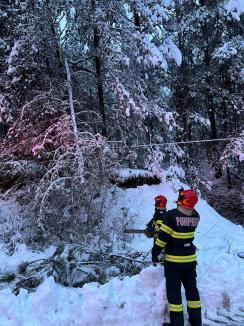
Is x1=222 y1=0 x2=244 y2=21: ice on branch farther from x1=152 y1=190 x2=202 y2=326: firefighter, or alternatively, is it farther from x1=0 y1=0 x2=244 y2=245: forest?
x1=152 y1=190 x2=202 y2=326: firefighter

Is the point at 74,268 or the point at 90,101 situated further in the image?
the point at 90,101

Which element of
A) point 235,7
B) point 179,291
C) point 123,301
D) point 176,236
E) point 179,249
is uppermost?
point 235,7

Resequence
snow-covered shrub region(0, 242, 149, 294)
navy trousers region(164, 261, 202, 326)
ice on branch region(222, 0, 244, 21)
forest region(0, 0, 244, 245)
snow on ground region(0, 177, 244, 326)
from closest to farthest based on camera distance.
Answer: navy trousers region(164, 261, 202, 326) < snow on ground region(0, 177, 244, 326) < snow-covered shrub region(0, 242, 149, 294) < forest region(0, 0, 244, 245) < ice on branch region(222, 0, 244, 21)

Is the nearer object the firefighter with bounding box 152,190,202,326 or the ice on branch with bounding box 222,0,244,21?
the firefighter with bounding box 152,190,202,326

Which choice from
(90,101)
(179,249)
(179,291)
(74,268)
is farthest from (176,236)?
(90,101)

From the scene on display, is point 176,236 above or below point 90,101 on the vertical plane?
below

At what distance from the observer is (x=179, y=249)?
661 cm

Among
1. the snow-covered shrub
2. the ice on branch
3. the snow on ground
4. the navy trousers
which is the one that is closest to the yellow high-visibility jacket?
the navy trousers

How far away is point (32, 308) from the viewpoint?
672 cm

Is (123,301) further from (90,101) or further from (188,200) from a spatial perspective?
(90,101)

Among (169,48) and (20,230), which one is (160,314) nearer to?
(20,230)

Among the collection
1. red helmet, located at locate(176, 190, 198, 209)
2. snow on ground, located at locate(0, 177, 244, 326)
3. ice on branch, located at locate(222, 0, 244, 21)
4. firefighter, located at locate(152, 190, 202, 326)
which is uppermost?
ice on branch, located at locate(222, 0, 244, 21)

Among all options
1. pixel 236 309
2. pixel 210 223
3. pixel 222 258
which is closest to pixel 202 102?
pixel 210 223

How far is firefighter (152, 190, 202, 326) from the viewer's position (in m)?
6.52
